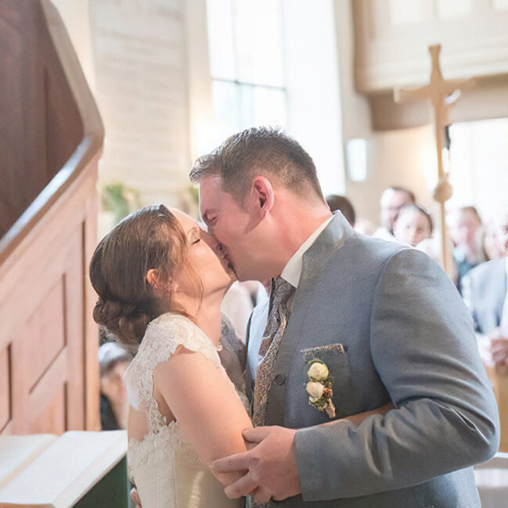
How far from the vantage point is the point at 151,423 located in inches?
77.5

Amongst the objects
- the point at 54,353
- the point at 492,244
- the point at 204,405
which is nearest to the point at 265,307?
the point at 204,405

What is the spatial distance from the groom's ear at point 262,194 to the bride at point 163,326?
183 millimetres

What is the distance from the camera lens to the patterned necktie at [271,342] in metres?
1.86

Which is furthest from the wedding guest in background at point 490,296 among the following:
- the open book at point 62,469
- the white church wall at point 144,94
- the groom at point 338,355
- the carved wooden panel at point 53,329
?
the white church wall at point 144,94

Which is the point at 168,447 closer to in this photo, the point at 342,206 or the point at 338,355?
the point at 338,355

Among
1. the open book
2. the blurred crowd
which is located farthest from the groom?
the blurred crowd

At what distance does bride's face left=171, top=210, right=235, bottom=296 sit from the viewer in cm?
200

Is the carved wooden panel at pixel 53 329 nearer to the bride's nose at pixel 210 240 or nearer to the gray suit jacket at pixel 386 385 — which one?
the bride's nose at pixel 210 240

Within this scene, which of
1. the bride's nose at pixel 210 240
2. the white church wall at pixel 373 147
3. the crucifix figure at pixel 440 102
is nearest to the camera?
the bride's nose at pixel 210 240

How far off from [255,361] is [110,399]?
2.97 m

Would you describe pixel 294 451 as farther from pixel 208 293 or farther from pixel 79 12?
pixel 79 12

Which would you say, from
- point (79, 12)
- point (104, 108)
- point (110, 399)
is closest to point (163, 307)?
point (110, 399)

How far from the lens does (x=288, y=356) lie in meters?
1.82

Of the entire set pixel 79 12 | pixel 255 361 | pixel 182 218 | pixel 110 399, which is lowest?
pixel 110 399
